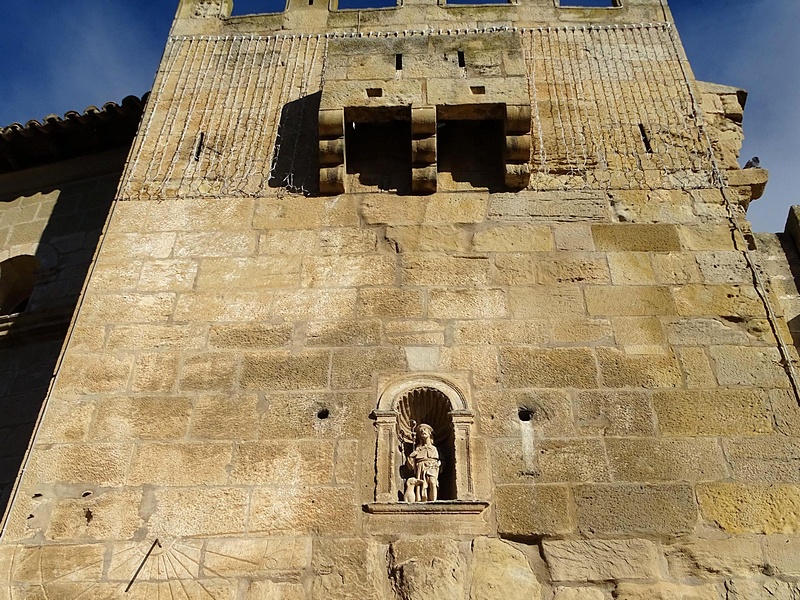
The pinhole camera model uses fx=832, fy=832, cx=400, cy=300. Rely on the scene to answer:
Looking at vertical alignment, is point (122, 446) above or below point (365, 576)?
above

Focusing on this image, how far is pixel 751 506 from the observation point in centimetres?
372

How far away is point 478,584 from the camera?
350 centimetres

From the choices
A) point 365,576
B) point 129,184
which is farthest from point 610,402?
point 129,184

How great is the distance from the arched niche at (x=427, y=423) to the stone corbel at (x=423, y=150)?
140 cm

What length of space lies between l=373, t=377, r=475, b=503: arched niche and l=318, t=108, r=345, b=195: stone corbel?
1.50m

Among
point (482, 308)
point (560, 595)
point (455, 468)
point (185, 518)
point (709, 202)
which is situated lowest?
point (560, 595)

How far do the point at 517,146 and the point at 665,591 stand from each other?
268cm

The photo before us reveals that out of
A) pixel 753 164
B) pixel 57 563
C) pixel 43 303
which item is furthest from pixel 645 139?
pixel 43 303

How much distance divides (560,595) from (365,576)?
82 centimetres

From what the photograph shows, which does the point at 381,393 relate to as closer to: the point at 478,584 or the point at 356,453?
the point at 356,453

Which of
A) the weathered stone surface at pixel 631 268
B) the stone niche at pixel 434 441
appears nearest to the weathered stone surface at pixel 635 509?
the stone niche at pixel 434 441

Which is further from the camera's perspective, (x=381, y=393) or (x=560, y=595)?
(x=381, y=393)

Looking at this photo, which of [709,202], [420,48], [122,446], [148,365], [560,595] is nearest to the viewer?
[560,595]

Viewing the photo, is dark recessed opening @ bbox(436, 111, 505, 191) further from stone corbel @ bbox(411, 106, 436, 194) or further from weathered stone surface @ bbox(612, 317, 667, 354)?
weathered stone surface @ bbox(612, 317, 667, 354)
